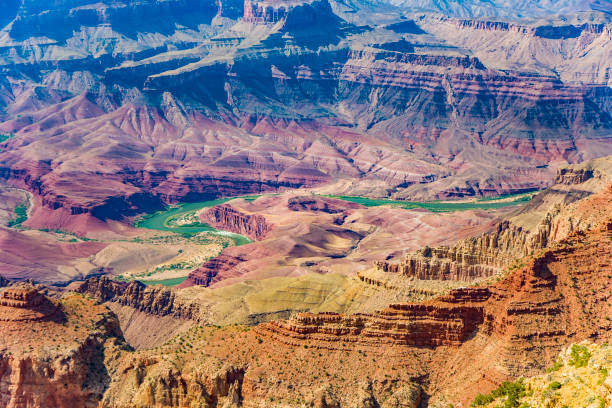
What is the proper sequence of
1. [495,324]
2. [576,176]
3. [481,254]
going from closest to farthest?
[495,324]
[481,254]
[576,176]

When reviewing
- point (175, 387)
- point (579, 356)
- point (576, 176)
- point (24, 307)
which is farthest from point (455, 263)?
point (576, 176)

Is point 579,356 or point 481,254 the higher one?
point 579,356

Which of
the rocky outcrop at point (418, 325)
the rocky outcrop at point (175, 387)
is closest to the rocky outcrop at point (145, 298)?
the rocky outcrop at point (175, 387)

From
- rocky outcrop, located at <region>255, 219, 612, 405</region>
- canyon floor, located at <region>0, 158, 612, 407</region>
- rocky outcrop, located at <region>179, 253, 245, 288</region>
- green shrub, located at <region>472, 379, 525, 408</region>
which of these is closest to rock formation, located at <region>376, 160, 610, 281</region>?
canyon floor, located at <region>0, 158, 612, 407</region>

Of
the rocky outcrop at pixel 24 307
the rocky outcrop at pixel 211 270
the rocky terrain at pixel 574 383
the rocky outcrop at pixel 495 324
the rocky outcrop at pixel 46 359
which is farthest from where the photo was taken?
the rocky outcrop at pixel 211 270

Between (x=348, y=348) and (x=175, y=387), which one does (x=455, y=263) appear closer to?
(x=348, y=348)

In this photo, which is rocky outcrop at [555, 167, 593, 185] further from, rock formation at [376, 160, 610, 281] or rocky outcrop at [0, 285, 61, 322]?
rocky outcrop at [0, 285, 61, 322]

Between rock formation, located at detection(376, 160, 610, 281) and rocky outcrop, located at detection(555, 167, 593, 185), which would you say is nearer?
rock formation, located at detection(376, 160, 610, 281)

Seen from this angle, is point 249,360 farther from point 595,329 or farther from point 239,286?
point 239,286

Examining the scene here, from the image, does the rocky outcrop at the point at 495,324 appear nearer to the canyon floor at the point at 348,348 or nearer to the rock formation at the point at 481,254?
the canyon floor at the point at 348,348
